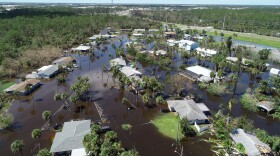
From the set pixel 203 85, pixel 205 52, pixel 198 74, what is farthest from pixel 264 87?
pixel 205 52

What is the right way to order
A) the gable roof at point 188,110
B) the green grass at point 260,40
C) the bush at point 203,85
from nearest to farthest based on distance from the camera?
1. the gable roof at point 188,110
2. the bush at point 203,85
3. the green grass at point 260,40

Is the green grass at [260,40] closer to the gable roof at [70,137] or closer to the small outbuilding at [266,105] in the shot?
the small outbuilding at [266,105]

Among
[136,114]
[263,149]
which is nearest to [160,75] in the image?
[136,114]

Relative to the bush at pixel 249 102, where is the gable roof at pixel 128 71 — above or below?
above

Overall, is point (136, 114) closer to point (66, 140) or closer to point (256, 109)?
point (66, 140)

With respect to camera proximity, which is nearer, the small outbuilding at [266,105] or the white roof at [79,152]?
the white roof at [79,152]


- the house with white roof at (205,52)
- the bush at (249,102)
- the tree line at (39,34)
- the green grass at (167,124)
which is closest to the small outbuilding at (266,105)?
the bush at (249,102)
